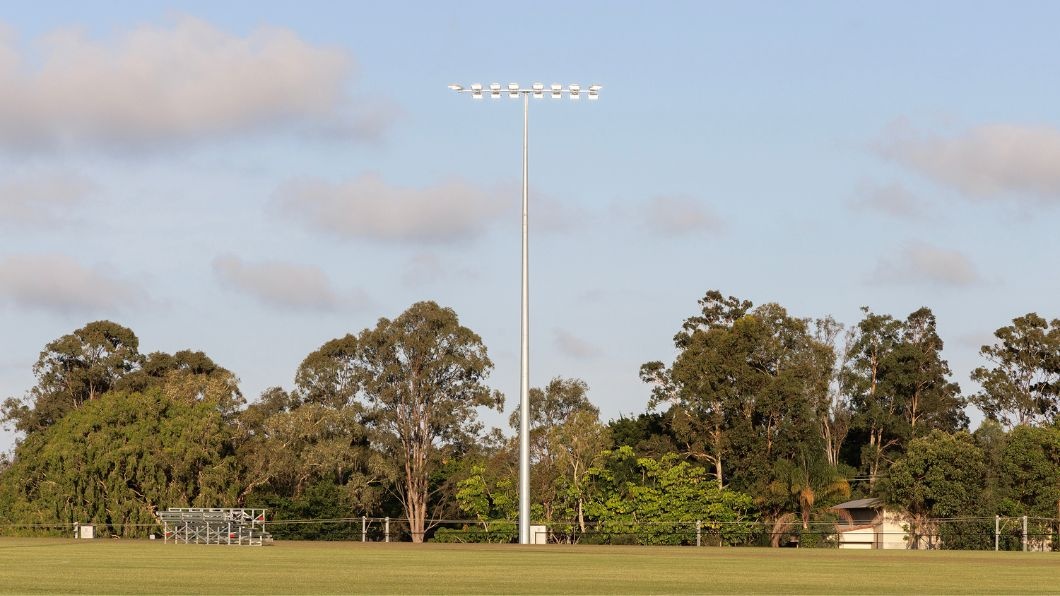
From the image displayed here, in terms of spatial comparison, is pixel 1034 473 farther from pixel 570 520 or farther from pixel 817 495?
pixel 570 520

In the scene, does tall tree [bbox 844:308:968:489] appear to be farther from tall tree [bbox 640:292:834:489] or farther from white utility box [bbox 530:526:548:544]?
white utility box [bbox 530:526:548:544]

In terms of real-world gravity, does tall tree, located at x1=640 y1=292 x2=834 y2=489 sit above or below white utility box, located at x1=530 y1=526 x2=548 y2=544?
above

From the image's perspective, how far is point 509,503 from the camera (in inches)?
2333

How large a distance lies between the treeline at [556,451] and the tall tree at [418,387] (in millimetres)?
87

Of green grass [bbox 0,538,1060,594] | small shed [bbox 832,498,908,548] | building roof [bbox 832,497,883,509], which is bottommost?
small shed [bbox 832,498,908,548]

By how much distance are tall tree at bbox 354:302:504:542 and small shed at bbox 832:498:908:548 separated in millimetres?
18382

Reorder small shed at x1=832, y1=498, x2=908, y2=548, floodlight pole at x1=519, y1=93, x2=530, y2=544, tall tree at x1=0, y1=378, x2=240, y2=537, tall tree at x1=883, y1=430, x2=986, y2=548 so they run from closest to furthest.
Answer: floodlight pole at x1=519, y1=93, x2=530, y2=544, tall tree at x1=883, y1=430, x2=986, y2=548, small shed at x1=832, y1=498, x2=908, y2=548, tall tree at x1=0, y1=378, x2=240, y2=537

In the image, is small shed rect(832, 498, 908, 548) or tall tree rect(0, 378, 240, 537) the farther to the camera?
tall tree rect(0, 378, 240, 537)

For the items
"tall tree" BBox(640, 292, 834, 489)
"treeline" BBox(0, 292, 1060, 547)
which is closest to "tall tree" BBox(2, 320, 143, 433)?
"treeline" BBox(0, 292, 1060, 547)

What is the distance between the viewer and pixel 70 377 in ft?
257

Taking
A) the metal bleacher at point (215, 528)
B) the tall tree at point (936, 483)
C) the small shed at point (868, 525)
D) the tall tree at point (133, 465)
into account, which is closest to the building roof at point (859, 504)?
the small shed at point (868, 525)

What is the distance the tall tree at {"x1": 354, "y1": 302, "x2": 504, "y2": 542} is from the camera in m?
67.9

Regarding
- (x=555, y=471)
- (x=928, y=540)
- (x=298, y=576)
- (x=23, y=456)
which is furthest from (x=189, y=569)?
(x=23, y=456)

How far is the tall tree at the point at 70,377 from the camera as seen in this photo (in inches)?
3073
